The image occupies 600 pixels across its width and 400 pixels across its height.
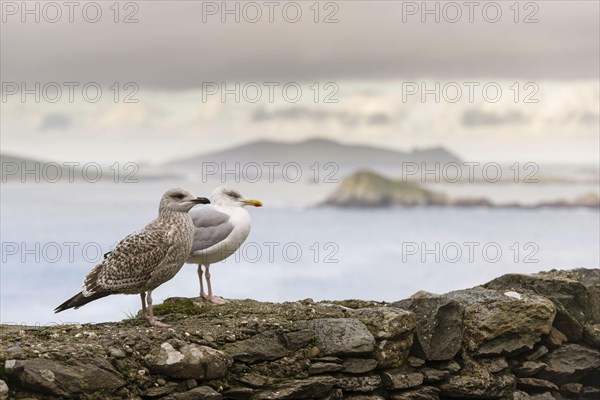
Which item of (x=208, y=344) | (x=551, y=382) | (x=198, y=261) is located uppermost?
(x=198, y=261)

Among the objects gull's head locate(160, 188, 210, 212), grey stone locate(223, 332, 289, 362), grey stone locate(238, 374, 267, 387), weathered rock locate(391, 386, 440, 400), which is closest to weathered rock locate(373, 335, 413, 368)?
weathered rock locate(391, 386, 440, 400)

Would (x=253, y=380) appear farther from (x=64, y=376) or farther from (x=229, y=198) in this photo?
(x=229, y=198)

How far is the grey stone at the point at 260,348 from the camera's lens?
10539mm

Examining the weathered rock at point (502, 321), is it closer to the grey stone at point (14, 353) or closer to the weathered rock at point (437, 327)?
the weathered rock at point (437, 327)

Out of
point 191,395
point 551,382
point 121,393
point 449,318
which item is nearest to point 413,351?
point 449,318

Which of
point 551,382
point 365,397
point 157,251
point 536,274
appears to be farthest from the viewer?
point 536,274

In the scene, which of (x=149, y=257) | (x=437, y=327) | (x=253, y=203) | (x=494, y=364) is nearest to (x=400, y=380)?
(x=437, y=327)

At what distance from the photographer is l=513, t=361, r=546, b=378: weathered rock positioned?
12344 millimetres

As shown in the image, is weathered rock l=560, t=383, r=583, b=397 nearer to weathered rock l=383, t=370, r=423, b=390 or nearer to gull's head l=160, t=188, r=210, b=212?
weathered rock l=383, t=370, r=423, b=390

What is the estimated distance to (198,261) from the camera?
451 inches

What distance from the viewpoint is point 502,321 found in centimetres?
1216

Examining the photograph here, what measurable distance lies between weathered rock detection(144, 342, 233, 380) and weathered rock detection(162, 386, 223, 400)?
0.15 metres

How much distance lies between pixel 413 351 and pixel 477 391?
0.95 meters

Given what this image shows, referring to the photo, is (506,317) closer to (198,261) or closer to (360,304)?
(360,304)
